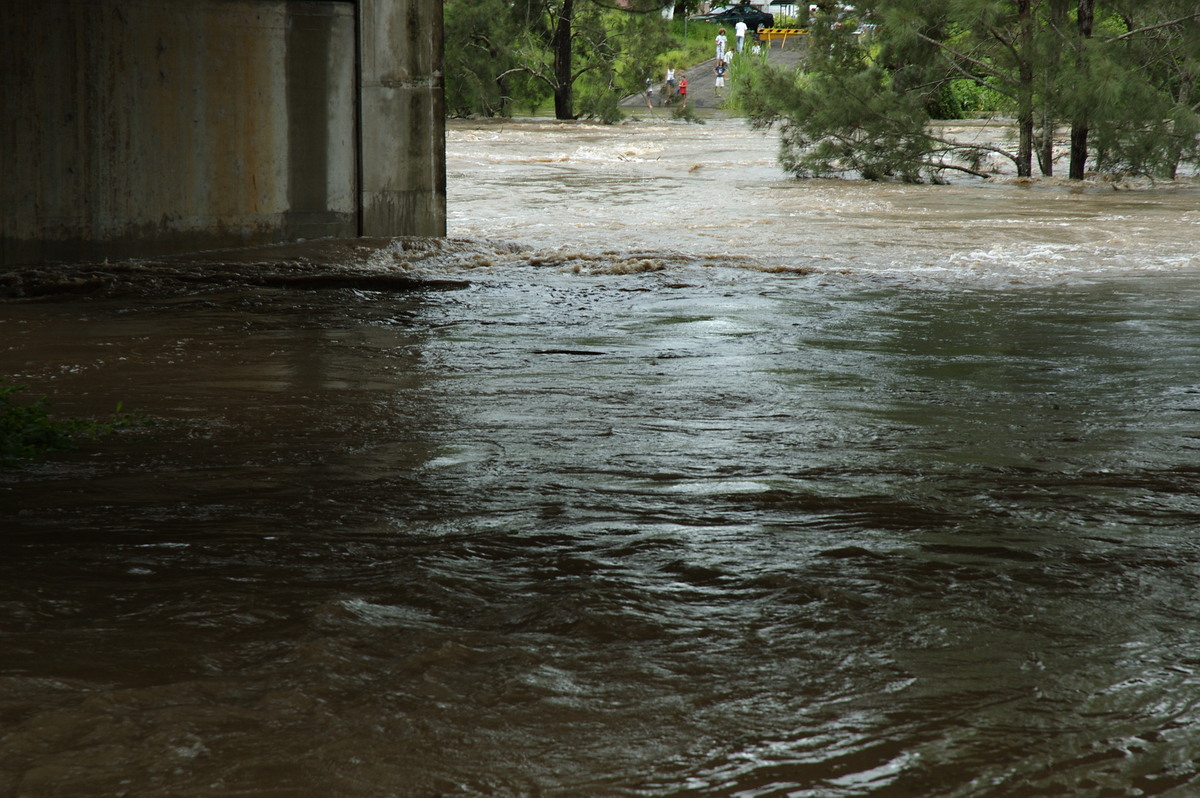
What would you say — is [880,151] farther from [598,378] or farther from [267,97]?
[598,378]

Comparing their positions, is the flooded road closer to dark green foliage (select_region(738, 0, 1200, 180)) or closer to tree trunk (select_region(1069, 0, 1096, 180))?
tree trunk (select_region(1069, 0, 1096, 180))

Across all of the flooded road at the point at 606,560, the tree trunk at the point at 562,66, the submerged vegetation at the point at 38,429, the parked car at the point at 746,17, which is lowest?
the flooded road at the point at 606,560

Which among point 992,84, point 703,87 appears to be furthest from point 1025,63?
point 703,87

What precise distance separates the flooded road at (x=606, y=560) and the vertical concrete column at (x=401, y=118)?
14.1 feet

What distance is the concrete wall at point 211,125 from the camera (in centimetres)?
958

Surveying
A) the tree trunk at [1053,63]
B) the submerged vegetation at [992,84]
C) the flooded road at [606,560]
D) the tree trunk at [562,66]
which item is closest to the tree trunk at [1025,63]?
the submerged vegetation at [992,84]

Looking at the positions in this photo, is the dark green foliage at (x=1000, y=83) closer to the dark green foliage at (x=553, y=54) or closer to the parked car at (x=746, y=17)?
the dark green foliage at (x=553, y=54)

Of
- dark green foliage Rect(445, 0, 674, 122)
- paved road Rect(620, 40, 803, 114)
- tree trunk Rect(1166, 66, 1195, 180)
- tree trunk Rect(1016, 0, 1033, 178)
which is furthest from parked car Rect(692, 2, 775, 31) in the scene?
tree trunk Rect(1166, 66, 1195, 180)

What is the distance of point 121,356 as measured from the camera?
6.57 m

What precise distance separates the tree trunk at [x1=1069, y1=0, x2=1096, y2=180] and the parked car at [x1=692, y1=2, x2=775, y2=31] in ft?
117

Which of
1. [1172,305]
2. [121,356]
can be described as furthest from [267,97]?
[1172,305]

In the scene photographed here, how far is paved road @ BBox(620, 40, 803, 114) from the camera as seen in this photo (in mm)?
44594

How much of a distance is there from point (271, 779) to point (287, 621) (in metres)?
0.75

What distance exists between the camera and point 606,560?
3426 mm
